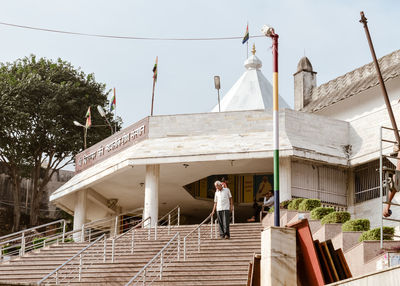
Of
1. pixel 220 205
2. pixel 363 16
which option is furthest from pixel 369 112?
pixel 363 16

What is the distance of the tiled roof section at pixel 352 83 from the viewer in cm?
2536

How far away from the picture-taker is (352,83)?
93.1 feet

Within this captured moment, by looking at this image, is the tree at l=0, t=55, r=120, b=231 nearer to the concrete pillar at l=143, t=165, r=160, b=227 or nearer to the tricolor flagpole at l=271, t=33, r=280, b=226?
the concrete pillar at l=143, t=165, r=160, b=227

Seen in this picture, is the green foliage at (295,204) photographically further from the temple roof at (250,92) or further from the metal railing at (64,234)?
the temple roof at (250,92)

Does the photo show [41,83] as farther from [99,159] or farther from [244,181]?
[244,181]

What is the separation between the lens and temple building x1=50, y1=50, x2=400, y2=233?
22.6 metres

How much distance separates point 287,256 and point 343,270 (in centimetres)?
91

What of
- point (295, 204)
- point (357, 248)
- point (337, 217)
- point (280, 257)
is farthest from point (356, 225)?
point (280, 257)

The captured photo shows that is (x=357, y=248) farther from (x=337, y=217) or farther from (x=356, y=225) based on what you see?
(x=337, y=217)

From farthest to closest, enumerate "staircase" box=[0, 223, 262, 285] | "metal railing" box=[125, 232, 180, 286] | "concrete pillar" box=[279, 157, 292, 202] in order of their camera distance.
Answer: "concrete pillar" box=[279, 157, 292, 202] < "staircase" box=[0, 223, 262, 285] < "metal railing" box=[125, 232, 180, 286]

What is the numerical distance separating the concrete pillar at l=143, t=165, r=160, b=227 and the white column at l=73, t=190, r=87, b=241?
4085 millimetres

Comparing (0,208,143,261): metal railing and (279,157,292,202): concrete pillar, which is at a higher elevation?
(279,157,292,202): concrete pillar

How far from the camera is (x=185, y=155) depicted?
22875 mm

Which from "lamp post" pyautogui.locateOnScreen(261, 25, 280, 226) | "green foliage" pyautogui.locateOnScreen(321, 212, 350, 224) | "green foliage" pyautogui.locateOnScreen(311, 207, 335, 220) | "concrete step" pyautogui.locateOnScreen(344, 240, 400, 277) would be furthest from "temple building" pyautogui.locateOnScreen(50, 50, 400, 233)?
"lamp post" pyautogui.locateOnScreen(261, 25, 280, 226)
